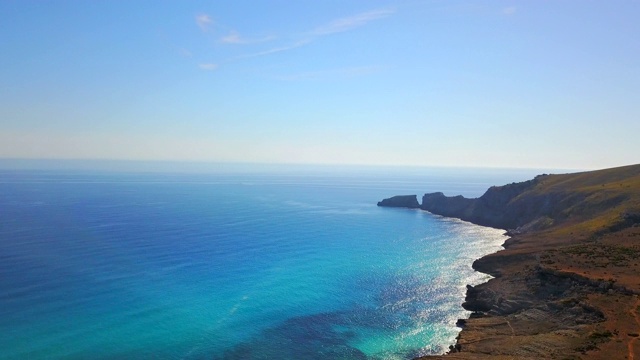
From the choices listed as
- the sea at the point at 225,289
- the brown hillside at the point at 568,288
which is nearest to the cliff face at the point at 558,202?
the brown hillside at the point at 568,288

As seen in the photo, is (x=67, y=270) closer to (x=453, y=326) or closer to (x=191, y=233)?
(x=191, y=233)

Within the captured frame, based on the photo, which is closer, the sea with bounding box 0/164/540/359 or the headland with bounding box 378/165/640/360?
the headland with bounding box 378/165/640/360

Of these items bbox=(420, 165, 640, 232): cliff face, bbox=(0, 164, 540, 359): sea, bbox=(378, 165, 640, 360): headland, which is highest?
bbox=(420, 165, 640, 232): cliff face

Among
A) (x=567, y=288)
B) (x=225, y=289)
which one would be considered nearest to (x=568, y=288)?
(x=567, y=288)

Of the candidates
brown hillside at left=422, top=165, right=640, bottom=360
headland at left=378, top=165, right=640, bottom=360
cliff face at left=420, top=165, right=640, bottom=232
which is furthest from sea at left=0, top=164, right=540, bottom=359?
cliff face at left=420, top=165, right=640, bottom=232

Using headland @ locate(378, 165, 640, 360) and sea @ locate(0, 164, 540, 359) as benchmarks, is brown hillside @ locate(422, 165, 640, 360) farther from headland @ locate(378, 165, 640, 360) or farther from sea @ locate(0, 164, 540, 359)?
sea @ locate(0, 164, 540, 359)

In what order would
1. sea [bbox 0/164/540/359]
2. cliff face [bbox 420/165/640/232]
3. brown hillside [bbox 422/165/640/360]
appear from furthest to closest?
cliff face [bbox 420/165/640/232] < sea [bbox 0/164/540/359] < brown hillside [bbox 422/165/640/360]

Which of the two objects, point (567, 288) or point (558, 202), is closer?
point (567, 288)

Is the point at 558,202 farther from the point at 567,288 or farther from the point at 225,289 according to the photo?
the point at 225,289
